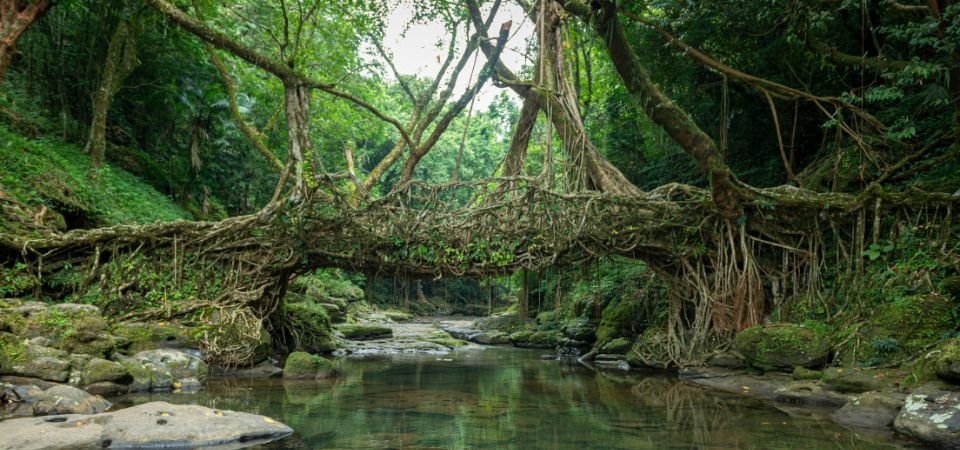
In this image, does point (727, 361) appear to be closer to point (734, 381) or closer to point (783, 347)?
point (734, 381)

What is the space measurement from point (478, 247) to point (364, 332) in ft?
24.8

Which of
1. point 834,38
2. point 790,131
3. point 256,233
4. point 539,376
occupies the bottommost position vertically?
point 539,376

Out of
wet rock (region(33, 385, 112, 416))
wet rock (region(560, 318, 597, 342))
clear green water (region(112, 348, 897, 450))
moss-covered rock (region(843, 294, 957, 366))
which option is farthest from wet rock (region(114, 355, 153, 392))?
wet rock (region(560, 318, 597, 342))

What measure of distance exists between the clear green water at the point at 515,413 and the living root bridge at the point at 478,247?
65.9 inches

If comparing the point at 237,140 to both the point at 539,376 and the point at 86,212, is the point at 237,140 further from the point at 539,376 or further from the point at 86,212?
the point at 539,376

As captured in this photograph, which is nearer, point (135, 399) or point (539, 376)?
point (135, 399)

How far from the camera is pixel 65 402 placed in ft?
19.1

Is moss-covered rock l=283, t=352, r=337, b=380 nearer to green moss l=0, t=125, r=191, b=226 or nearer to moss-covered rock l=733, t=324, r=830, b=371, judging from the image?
green moss l=0, t=125, r=191, b=226

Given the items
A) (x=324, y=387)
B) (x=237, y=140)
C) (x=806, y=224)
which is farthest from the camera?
(x=237, y=140)

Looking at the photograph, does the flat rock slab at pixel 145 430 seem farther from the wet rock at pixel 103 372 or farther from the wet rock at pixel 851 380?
the wet rock at pixel 851 380

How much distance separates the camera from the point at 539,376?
1036 cm

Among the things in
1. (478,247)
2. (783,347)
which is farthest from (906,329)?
(478,247)

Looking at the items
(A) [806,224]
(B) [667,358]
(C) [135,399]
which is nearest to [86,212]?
(C) [135,399]

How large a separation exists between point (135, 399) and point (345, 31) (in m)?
12.3
